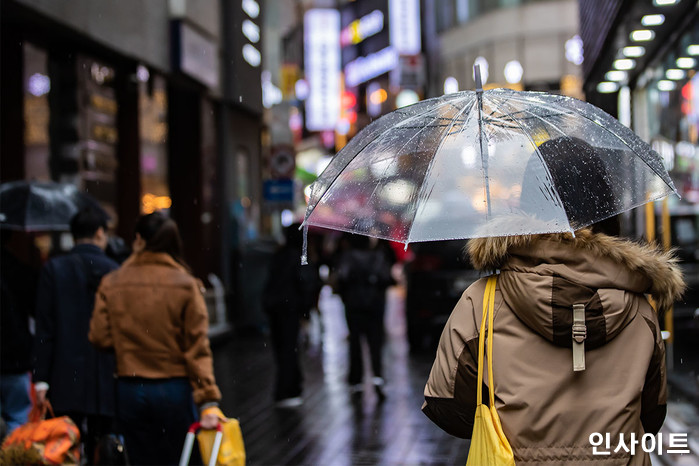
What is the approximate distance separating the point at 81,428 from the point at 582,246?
400 cm

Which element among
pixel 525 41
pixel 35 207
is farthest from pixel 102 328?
pixel 525 41

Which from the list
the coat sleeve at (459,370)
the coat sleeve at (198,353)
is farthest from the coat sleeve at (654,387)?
the coat sleeve at (198,353)

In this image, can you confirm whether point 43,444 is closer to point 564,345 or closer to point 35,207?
point 35,207

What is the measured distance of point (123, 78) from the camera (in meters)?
13.2

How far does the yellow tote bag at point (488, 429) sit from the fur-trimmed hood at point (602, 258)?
6.7 inches

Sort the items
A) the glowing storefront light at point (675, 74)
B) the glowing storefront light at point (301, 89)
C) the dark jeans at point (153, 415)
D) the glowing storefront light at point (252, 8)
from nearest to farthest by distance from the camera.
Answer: the dark jeans at point (153, 415)
the glowing storefront light at point (675, 74)
the glowing storefront light at point (252, 8)
the glowing storefront light at point (301, 89)

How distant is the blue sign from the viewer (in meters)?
15.5

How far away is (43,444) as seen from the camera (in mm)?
4707

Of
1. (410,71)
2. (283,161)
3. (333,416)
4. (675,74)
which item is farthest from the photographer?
(410,71)

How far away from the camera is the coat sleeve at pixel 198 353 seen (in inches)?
187

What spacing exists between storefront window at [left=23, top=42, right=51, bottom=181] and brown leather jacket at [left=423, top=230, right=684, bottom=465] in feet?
28.3

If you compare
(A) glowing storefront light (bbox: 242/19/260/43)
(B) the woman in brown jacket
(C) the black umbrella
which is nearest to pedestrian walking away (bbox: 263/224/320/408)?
(C) the black umbrella

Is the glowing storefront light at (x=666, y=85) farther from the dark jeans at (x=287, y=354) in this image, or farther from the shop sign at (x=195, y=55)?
the shop sign at (x=195, y=55)

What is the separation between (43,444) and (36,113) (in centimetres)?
711
